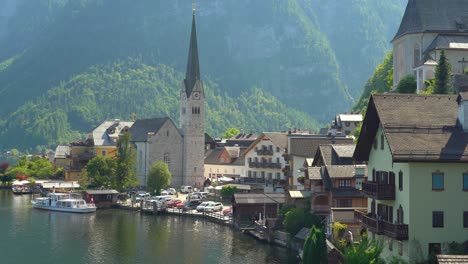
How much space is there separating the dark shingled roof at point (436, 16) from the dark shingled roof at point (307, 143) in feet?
70.9

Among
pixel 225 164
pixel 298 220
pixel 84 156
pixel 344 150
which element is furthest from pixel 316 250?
pixel 84 156

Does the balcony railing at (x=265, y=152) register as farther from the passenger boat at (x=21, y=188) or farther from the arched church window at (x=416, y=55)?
the passenger boat at (x=21, y=188)

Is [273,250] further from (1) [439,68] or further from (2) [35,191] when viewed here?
(2) [35,191]

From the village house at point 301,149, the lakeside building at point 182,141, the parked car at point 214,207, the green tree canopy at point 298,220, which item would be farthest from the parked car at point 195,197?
the green tree canopy at point 298,220

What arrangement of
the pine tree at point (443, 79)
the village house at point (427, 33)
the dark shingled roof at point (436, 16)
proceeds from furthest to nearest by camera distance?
the dark shingled roof at point (436, 16)
the village house at point (427, 33)
the pine tree at point (443, 79)

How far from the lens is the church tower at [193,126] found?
135m

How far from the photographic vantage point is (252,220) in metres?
83.0

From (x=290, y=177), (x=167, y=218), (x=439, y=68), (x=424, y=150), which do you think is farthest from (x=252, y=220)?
(x=424, y=150)

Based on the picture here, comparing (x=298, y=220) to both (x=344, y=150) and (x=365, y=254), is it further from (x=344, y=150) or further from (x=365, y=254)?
(x=365, y=254)

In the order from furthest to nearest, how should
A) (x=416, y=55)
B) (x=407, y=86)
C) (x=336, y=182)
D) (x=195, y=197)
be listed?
1. (x=195, y=197)
2. (x=416, y=55)
3. (x=407, y=86)
4. (x=336, y=182)

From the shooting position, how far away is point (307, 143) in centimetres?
8656

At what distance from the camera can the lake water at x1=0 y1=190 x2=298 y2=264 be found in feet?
205

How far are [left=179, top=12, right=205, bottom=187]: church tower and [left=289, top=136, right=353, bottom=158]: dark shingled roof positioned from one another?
49940mm

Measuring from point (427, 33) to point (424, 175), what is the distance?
62.2m
